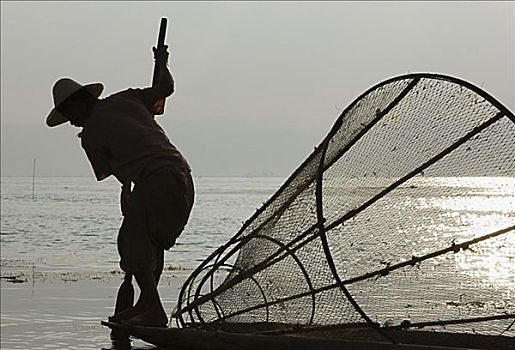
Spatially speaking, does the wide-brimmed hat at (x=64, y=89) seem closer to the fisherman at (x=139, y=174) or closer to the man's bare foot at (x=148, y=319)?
the fisherman at (x=139, y=174)

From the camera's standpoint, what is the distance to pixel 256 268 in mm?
7500

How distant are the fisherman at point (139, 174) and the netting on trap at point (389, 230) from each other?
43 centimetres

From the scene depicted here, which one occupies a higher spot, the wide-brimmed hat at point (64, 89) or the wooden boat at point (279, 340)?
the wide-brimmed hat at point (64, 89)

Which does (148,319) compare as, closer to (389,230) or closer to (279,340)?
(279,340)

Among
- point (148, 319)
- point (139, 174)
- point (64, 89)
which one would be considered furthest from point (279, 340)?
point (64, 89)

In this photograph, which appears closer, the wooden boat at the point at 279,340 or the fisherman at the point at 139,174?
the wooden boat at the point at 279,340

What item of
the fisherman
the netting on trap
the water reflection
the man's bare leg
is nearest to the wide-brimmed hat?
the fisherman

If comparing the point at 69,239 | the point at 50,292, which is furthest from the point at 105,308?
the point at 69,239

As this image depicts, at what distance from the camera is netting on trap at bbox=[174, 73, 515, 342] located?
719cm

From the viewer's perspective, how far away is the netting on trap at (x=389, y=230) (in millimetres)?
7191

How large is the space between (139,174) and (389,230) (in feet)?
6.38

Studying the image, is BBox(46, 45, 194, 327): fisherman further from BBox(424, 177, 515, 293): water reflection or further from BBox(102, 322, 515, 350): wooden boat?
BBox(424, 177, 515, 293): water reflection

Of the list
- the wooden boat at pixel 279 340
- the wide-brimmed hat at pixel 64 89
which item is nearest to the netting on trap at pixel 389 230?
the wooden boat at pixel 279 340

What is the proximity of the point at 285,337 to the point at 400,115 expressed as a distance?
196 cm
